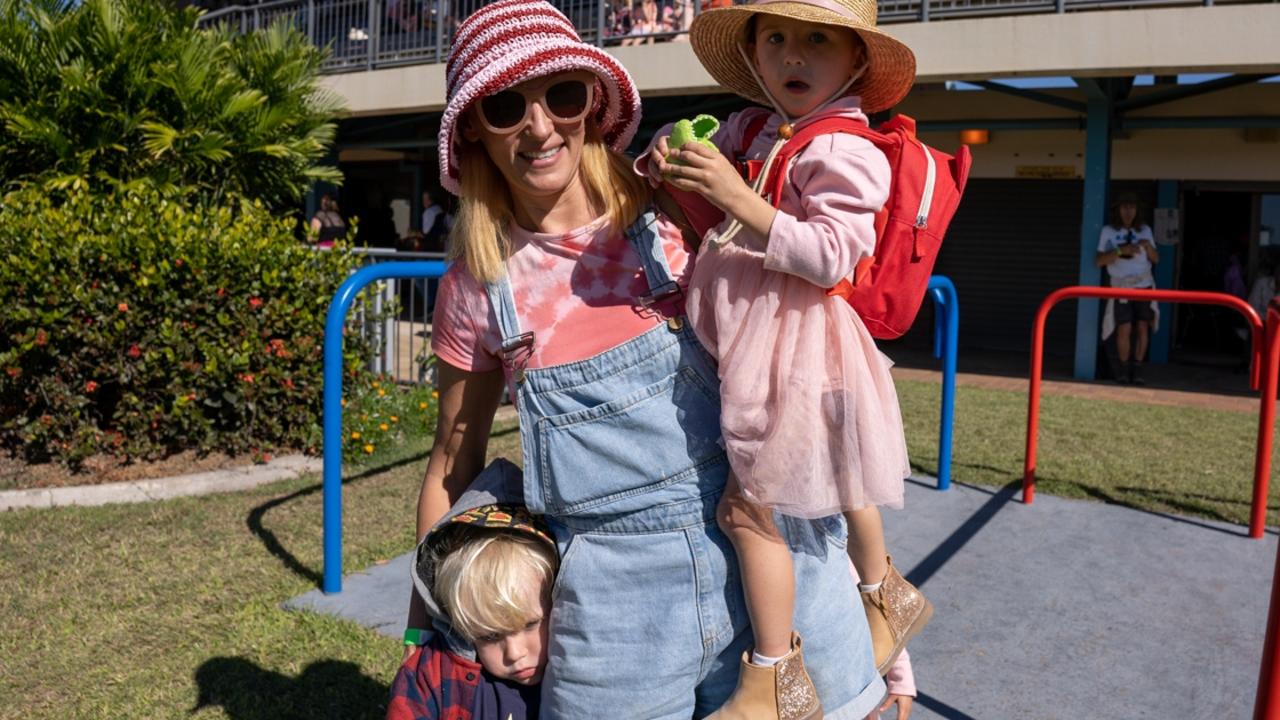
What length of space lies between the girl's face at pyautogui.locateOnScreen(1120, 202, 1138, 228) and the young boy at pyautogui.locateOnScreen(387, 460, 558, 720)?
37.4 feet

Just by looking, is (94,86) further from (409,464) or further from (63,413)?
(409,464)

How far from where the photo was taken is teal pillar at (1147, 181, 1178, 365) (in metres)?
14.4

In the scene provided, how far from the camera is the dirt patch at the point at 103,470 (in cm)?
582

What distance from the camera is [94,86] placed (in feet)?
24.6

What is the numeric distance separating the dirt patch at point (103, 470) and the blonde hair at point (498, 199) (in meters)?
4.61

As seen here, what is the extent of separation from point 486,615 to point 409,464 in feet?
15.8

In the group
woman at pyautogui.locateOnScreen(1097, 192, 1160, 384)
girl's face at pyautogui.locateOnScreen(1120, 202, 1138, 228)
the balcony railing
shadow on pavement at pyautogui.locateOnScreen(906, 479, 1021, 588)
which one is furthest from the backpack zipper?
girl's face at pyautogui.locateOnScreen(1120, 202, 1138, 228)

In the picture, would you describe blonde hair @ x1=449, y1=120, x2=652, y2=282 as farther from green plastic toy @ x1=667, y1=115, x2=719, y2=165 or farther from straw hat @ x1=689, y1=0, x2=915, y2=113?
straw hat @ x1=689, y1=0, x2=915, y2=113

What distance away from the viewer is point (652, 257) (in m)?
1.85

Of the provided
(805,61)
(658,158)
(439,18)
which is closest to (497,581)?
(658,158)

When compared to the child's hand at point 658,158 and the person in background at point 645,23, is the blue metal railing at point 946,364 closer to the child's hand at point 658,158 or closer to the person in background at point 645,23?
the child's hand at point 658,158

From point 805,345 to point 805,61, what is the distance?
1.69 feet

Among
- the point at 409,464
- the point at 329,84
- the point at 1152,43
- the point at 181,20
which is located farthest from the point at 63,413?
the point at 329,84

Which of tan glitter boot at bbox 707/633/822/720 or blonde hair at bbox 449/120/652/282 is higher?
blonde hair at bbox 449/120/652/282
